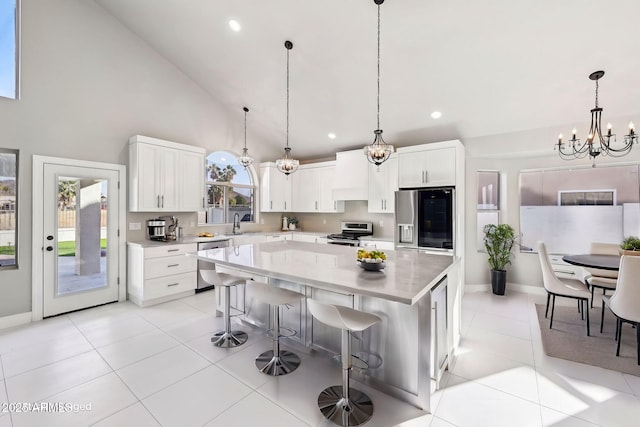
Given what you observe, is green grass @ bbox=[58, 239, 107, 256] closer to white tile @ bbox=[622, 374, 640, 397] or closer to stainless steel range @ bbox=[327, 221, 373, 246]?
stainless steel range @ bbox=[327, 221, 373, 246]

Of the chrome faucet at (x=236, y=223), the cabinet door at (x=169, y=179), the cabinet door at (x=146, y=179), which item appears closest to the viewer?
the cabinet door at (x=146, y=179)

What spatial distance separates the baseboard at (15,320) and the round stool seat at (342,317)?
12.7 ft

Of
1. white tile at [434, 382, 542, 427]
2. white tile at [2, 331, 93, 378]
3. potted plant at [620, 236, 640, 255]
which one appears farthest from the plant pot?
white tile at [2, 331, 93, 378]

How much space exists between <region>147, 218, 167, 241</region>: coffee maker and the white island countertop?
1.87 metres

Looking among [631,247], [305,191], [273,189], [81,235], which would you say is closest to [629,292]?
[631,247]

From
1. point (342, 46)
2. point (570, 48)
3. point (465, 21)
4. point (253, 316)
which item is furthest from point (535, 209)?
point (253, 316)

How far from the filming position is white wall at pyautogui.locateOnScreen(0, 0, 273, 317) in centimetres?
343

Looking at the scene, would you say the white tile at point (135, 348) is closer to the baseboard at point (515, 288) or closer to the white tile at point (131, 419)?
the white tile at point (131, 419)

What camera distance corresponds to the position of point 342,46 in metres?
3.52

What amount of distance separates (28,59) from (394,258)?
16.3 ft

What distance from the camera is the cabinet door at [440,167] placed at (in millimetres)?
4223

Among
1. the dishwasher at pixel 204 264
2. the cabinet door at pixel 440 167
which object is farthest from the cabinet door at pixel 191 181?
the cabinet door at pixel 440 167

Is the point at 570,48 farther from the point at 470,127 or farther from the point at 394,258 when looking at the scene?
the point at 394,258

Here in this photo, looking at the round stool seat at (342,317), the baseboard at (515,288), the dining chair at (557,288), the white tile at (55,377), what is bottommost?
the white tile at (55,377)
